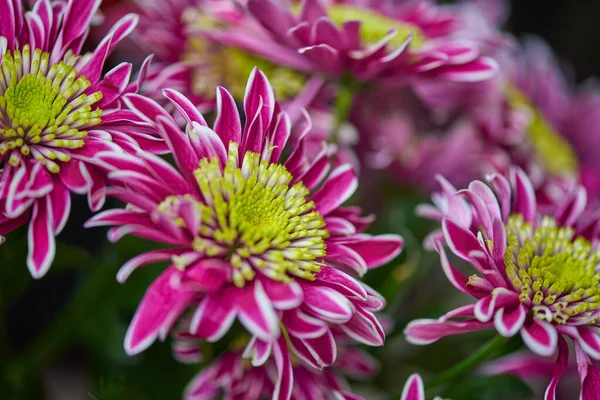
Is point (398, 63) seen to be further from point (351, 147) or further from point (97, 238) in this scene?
point (97, 238)

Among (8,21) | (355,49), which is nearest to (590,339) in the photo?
(355,49)

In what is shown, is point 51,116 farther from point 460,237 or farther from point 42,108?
point 460,237

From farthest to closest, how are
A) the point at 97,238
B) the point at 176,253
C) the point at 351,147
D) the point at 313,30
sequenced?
the point at 97,238, the point at 351,147, the point at 313,30, the point at 176,253

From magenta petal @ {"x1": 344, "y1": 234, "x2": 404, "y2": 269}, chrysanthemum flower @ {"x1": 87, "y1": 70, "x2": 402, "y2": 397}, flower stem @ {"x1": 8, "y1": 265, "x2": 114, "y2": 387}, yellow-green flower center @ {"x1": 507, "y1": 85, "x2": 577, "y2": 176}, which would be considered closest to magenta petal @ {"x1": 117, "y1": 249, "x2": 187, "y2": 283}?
chrysanthemum flower @ {"x1": 87, "y1": 70, "x2": 402, "y2": 397}

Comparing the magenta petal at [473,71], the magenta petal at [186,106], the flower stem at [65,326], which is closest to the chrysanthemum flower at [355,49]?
the magenta petal at [473,71]

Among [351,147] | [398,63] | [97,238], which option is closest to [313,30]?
[398,63]

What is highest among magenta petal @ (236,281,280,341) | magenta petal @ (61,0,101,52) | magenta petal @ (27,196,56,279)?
magenta petal @ (61,0,101,52)

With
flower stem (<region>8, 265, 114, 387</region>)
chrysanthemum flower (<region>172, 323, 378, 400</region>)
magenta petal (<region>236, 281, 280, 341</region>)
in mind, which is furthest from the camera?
flower stem (<region>8, 265, 114, 387</region>)

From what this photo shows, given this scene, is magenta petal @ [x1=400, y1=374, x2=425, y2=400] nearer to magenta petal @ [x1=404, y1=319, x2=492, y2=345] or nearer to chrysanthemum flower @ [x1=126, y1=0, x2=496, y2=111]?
magenta petal @ [x1=404, y1=319, x2=492, y2=345]
